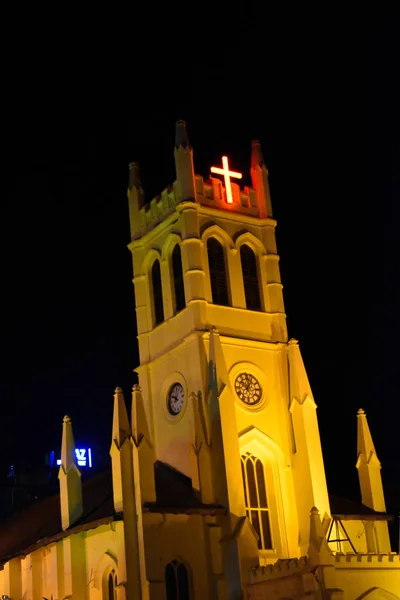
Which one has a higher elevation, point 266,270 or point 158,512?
point 266,270

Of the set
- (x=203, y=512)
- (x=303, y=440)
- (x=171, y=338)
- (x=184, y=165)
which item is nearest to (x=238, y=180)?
(x=184, y=165)

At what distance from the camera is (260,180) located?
5438 cm

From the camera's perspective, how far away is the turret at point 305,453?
147 ft

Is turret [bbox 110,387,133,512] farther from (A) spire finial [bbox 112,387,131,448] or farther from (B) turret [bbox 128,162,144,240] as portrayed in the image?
(B) turret [bbox 128,162,144,240]

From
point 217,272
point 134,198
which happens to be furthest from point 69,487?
point 134,198

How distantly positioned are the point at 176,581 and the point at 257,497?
6436 mm

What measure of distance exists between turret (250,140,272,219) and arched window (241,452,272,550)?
1443 centimetres

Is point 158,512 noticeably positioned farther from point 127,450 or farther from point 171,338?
point 171,338

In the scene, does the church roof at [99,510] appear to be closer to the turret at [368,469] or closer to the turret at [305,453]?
the turret at [368,469]

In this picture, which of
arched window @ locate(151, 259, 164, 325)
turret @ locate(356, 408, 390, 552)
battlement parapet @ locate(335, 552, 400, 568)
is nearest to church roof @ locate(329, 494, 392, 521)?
turret @ locate(356, 408, 390, 552)

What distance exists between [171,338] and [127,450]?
9107mm

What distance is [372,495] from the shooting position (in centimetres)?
4881

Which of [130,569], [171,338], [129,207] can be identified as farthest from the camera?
[129,207]

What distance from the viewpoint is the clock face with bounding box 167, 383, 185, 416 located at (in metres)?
47.7
